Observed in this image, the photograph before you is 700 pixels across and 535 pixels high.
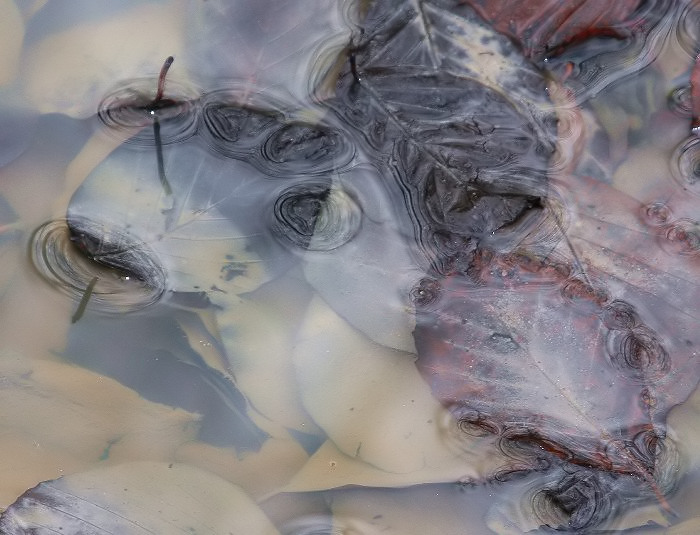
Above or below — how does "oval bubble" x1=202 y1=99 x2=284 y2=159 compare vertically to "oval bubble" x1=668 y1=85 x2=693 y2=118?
above

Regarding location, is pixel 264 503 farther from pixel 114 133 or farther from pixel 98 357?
pixel 114 133

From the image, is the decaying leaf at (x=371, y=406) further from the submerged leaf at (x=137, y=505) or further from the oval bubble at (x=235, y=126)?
the oval bubble at (x=235, y=126)

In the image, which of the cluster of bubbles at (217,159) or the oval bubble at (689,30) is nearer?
the cluster of bubbles at (217,159)

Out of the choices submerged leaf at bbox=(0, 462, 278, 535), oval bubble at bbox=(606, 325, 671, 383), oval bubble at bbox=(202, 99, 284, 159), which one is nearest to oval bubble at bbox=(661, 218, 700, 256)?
oval bubble at bbox=(606, 325, 671, 383)

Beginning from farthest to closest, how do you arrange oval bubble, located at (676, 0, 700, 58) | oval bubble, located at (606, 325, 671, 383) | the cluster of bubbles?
oval bubble, located at (676, 0, 700, 58), the cluster of bubbles, oval bubble, located at (606, 325, 671, 383)

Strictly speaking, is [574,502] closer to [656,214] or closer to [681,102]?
[656,214]

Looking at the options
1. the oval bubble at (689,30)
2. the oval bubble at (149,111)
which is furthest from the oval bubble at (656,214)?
the oval bubble at (149,111)

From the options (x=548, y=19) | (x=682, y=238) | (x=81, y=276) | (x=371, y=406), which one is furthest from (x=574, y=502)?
(x=81, y=276)

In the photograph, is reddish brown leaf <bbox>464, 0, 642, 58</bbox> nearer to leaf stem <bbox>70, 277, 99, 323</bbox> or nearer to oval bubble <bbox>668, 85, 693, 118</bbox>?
oval bubble <bbox>668, 85, 693, 118</bbox>

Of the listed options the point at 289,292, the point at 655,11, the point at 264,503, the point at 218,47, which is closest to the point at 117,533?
the point at 264,503
